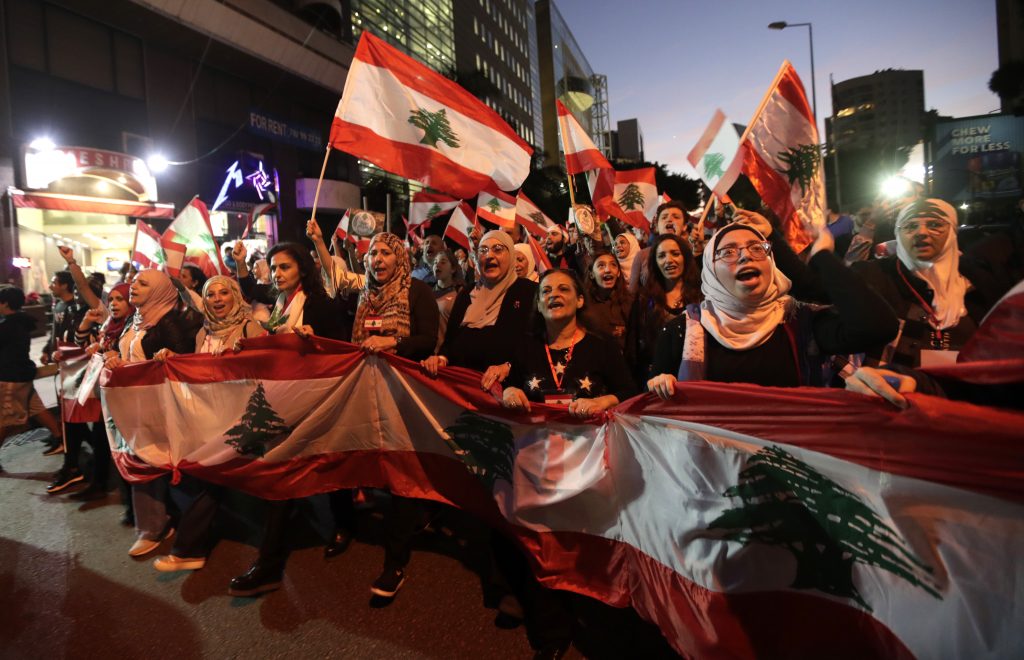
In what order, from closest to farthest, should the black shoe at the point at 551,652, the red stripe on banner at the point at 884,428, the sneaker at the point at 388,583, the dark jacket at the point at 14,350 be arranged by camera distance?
the red stripe on banner at the point at 884,428 < the black shoe at the point at 551,652 < the sneaker at the point at 388,583 < the dark jacket at the point at 14,350

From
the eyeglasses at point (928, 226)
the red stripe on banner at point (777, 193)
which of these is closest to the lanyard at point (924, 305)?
the eyeglasses at point (928, 226)

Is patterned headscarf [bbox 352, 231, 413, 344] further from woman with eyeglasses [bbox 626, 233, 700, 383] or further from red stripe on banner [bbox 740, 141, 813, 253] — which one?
red stripe on banner [bbox 740, 141, 813, 253]

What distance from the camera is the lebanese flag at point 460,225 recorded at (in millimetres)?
7595

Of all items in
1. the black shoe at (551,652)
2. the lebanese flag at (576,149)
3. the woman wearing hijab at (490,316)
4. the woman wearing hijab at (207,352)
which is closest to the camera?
the black shoe at (551,652)

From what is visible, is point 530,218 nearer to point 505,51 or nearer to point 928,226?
point 928,226

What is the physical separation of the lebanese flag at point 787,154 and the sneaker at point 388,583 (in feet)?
9.79

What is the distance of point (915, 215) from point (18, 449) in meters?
8.84

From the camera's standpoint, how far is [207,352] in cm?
381

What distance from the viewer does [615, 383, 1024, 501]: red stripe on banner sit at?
1627 mm

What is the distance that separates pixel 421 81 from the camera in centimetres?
434

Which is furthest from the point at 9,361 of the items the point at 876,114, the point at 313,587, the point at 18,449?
the point at 876,114

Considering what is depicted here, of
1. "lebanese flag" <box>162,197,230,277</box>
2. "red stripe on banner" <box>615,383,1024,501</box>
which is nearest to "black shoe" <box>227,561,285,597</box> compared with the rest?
"red stripe on banner" <box>615,383,1024,501</box>

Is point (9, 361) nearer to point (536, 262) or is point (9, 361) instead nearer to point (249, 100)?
point (536, 262)

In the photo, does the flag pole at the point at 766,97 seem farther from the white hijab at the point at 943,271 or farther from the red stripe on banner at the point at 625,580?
the red stripe on banner at the point at 625,580
